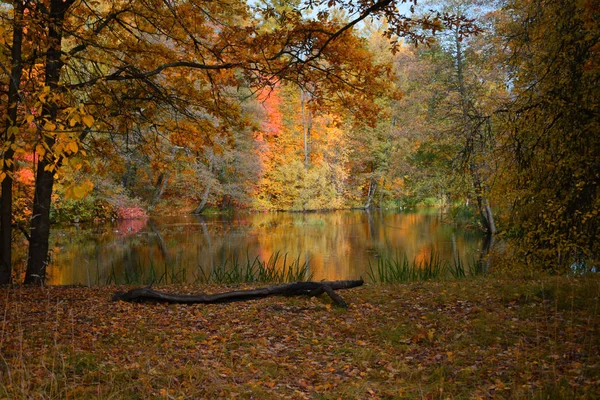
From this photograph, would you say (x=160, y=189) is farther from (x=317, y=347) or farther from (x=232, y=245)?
(x=317, y=347)

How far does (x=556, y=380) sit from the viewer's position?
2705mm

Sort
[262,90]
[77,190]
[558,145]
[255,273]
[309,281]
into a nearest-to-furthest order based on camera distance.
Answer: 1. [77,190]
2. [558,145]
3. [309,281]
4. [262,90]
5. [255,273]

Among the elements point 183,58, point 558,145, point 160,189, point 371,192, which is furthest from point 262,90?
point 371,192

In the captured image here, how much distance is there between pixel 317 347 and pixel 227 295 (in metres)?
1.66

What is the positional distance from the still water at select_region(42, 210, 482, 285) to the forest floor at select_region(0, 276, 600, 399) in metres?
3.35

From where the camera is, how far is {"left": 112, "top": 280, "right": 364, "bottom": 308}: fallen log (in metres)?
4.99

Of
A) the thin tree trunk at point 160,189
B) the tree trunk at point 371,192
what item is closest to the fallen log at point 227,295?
the thin tree trunk at point 160,189

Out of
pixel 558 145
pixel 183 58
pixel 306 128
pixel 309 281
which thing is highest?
pixel 306 128

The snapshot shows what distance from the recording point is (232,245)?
45.1ft

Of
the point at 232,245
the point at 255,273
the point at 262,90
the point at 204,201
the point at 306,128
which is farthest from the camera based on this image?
the point at 306,128

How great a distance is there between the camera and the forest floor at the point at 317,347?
2.78 metres

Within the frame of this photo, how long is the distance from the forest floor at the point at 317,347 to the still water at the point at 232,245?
11.0 feet

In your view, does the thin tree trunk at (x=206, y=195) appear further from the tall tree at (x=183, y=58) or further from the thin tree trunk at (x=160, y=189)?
the tall tree at (x=183, y=58)

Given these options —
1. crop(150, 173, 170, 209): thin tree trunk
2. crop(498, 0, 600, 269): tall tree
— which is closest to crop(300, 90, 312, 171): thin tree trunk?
crop(150, 173, 170, 209): thin tree trunk
